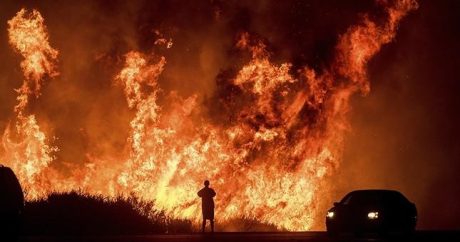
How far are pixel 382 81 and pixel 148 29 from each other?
743 inches

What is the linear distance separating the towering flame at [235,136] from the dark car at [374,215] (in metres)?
10.8

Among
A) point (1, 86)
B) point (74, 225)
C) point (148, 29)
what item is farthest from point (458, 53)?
point (74, 225)

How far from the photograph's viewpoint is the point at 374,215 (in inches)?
982

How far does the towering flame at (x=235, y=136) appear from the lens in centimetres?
3738

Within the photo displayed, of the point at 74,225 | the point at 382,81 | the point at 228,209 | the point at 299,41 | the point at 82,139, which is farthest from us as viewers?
the point at 382,81

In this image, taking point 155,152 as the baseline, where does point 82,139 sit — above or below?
above

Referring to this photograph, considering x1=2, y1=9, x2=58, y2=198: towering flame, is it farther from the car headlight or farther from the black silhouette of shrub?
the car headlight

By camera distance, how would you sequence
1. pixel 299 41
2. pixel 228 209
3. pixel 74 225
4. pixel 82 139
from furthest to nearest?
1. pixel 82 139
2. pixel 299 41
3. pixel 228 209
4. pixel 74 225

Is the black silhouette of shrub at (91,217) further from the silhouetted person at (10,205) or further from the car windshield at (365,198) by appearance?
the silhouetted person at (10,205)

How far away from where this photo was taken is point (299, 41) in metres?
41.1

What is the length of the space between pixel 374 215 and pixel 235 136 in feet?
45.0

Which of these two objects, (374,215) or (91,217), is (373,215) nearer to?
(374,215)

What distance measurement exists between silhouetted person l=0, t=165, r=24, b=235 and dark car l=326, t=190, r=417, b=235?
1063cm

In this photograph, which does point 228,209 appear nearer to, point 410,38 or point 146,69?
point 146,69
